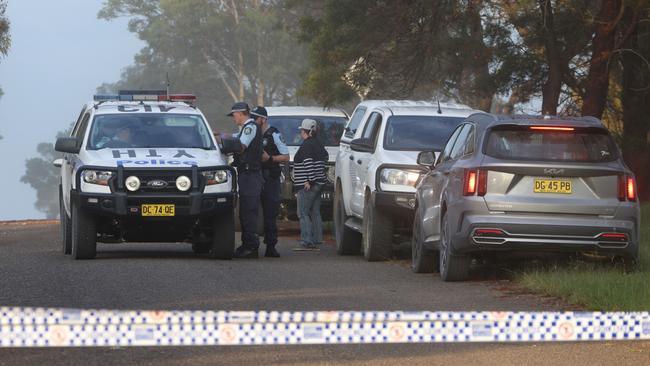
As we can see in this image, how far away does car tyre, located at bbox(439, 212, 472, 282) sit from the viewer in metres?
14.1

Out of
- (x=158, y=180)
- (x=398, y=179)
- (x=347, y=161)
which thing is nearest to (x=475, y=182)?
(x=398, y=179)

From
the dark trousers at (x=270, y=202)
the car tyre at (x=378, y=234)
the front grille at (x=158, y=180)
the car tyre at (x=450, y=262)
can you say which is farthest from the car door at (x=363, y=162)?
the car tyre at (x=450, y=262)

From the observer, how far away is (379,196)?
17250 mm

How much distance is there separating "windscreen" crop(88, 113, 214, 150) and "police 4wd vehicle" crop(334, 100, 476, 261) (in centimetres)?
191

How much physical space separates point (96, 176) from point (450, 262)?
A: 14.7ft

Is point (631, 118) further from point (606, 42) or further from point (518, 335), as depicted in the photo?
point (518, 335)

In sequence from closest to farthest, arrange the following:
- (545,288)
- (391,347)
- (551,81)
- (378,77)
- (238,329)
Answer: (238,329)
(391,347)
(545,288)
(551,81)
(378,77)

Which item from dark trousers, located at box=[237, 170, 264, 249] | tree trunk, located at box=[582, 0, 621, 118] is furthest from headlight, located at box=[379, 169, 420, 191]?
tree trunk, located at box=[582, 0, 621, 118]

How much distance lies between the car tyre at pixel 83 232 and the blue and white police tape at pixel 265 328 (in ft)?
32.3

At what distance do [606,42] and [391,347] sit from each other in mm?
18868

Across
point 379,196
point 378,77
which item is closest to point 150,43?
point 378,77

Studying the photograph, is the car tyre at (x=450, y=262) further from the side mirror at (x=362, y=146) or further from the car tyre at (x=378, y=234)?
the side mirror at (x=362, y=146)

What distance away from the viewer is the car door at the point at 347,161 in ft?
63.9

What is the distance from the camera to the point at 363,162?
1853cm
